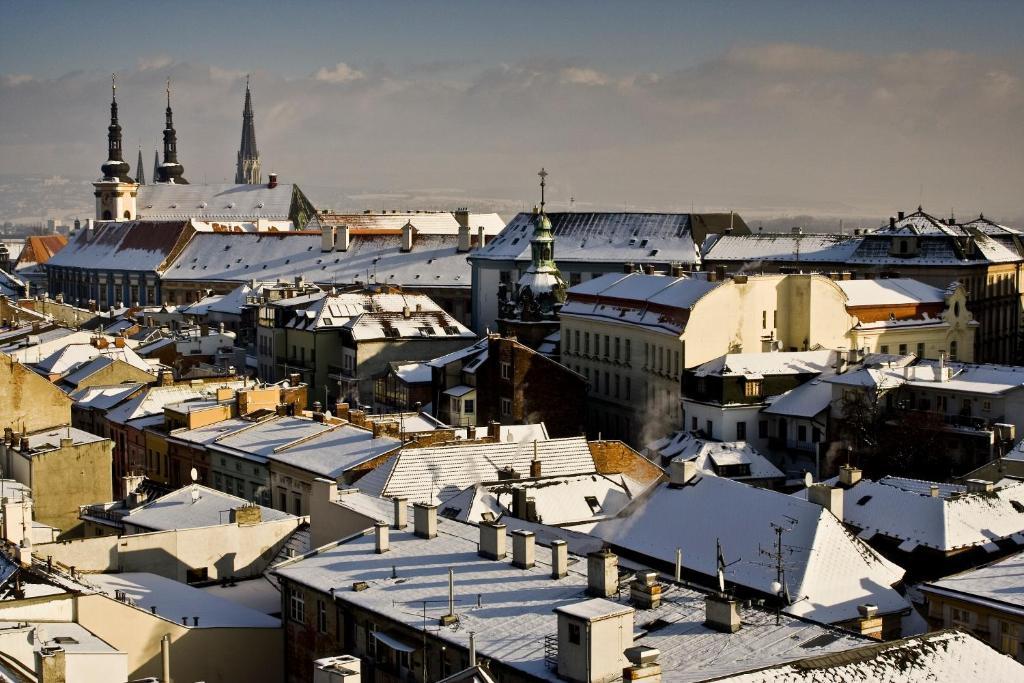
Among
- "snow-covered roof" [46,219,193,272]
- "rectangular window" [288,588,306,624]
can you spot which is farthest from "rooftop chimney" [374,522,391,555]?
"snow-covered roof" [46,219,193,272]

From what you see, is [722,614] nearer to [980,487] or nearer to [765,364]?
[980,487]

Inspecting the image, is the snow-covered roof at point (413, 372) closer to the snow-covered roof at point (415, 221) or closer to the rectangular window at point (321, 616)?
the rectangular window at point (321, 616)

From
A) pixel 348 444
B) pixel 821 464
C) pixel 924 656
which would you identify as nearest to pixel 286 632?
pixel 924 656

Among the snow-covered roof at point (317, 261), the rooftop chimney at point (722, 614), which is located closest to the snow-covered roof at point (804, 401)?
the rooftop chimney at point (722, 614)

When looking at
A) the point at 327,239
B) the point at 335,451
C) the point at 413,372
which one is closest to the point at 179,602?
the point at 335,451

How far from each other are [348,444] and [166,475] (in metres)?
9.72

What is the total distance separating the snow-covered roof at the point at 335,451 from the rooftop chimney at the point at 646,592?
2322 cm

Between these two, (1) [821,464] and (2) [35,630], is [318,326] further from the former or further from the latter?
(2) [35,630]

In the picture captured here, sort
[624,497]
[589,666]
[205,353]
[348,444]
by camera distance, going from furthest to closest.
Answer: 1. [205,353]
2. [348,444]
3. [624,497]
4. [589,666]

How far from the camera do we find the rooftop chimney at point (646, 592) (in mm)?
29938

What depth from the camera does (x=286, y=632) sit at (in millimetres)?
35781

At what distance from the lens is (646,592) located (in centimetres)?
3003

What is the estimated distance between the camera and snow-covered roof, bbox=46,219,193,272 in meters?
150

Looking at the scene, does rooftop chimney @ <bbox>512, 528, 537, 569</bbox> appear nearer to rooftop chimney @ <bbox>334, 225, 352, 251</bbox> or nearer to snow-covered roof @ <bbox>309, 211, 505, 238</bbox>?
rooftop chimney @ <bbox>334, 225, 352, 251</bbox>
